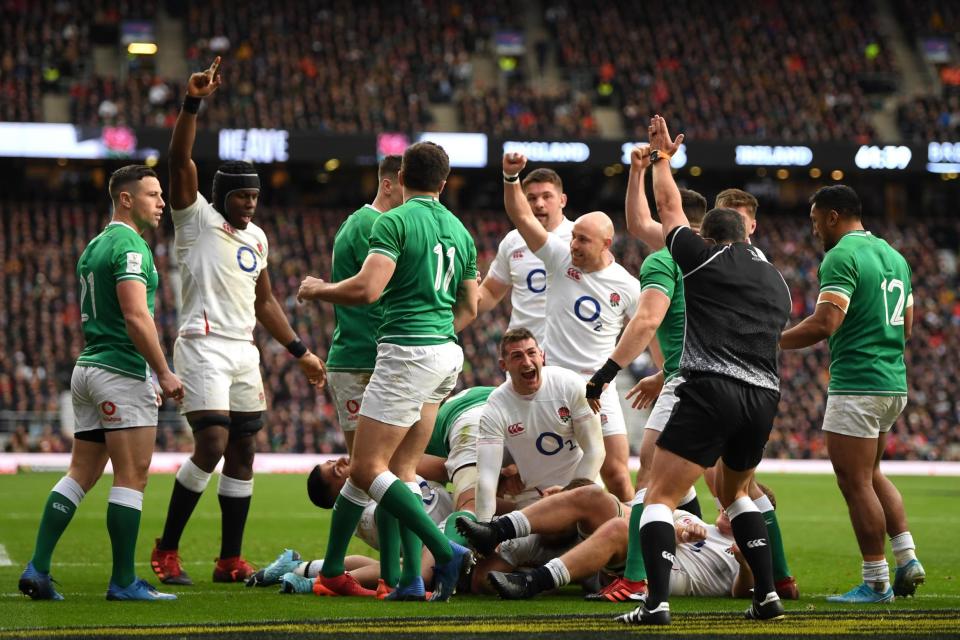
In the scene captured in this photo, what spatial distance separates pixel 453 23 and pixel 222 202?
3554 cm

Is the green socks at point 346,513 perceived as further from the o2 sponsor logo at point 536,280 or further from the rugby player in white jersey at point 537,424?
the o2 sponsor logo at point 536,280

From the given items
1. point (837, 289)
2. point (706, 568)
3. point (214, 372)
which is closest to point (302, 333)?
point (214, 372)

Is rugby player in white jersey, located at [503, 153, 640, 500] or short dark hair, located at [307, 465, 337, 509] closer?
short dark hair, located at [307, 465, 337, 509]

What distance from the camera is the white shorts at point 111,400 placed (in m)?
7.56

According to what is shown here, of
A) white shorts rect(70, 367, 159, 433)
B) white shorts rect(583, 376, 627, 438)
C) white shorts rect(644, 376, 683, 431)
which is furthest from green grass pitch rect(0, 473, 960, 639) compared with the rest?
white shorts rect(583, 376, 627, 438)

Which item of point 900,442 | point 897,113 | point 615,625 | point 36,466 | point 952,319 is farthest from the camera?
point 897,113

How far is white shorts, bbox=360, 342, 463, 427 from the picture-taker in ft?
23.6

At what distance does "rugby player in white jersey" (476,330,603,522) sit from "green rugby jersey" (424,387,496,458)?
0.90 meters

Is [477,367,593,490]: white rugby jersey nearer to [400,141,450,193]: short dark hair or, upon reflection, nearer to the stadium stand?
[400,141,450,193]: short dark hair

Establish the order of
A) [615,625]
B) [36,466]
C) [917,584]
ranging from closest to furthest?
[615,625] → [917,584] → [36,466]

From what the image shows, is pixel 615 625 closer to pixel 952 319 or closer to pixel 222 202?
pixel 222 202

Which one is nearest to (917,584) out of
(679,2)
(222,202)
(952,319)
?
(222,202)

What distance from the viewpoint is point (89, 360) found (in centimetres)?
770

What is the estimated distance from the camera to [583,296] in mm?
9453
